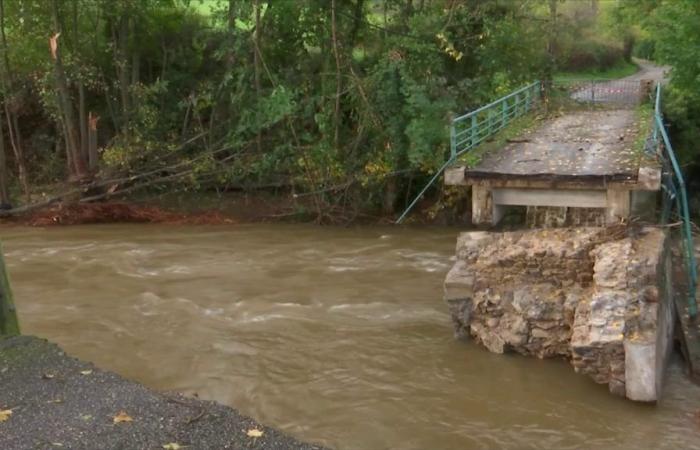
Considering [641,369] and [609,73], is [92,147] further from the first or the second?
[609,73]

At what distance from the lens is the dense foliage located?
898 inches

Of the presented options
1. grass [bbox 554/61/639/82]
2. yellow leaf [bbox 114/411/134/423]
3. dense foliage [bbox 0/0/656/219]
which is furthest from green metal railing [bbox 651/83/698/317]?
grass [bbox 554/61/639/82]

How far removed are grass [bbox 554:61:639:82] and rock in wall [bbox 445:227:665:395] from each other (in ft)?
94.6

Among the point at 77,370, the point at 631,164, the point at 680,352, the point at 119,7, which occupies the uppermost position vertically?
the point at 119,7

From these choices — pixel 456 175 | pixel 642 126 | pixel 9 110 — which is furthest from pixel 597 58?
pixel 456 175

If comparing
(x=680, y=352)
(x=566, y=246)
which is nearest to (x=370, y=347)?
(x=566, y=246)

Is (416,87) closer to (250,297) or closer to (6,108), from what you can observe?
(250,297)

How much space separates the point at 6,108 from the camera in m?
26.5

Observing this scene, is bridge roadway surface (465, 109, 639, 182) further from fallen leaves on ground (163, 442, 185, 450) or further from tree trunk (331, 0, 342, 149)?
fallen leaves on ground (163, 442, 185, 450)

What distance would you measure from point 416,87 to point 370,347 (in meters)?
10.4

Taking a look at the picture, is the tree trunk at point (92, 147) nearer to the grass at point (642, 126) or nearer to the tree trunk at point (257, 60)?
the tree trunk at point (257, 60)

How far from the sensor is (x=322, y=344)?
13.2m

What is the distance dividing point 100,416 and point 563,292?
24.2ft

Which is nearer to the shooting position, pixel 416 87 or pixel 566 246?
pixel 566 246
